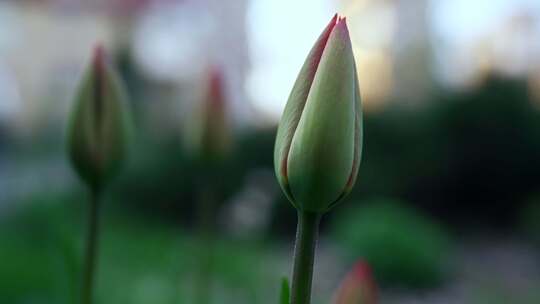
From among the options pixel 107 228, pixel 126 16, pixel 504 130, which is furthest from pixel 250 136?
pixel 126 16

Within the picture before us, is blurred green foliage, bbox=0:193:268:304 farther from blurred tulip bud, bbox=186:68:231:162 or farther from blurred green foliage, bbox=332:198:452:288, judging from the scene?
blurred green foliage, bbox=332:198:452:288

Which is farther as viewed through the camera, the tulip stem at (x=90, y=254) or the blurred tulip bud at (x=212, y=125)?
the blurred tulip bud at (x=212, y=125)

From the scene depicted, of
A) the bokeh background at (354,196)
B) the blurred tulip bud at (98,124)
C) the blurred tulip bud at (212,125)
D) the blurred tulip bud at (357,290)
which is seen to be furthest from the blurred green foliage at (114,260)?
the blurred tulip bud at (357,290)

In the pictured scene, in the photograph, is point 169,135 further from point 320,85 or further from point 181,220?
point 320,85

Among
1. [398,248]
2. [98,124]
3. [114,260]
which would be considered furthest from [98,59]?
[398,248]

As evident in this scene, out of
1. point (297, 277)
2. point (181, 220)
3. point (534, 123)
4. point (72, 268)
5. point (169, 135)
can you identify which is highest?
point (297, 277)

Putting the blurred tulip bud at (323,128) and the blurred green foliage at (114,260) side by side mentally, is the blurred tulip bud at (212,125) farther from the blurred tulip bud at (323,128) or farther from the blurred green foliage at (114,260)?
the blurred tulip bud at (323,128)
